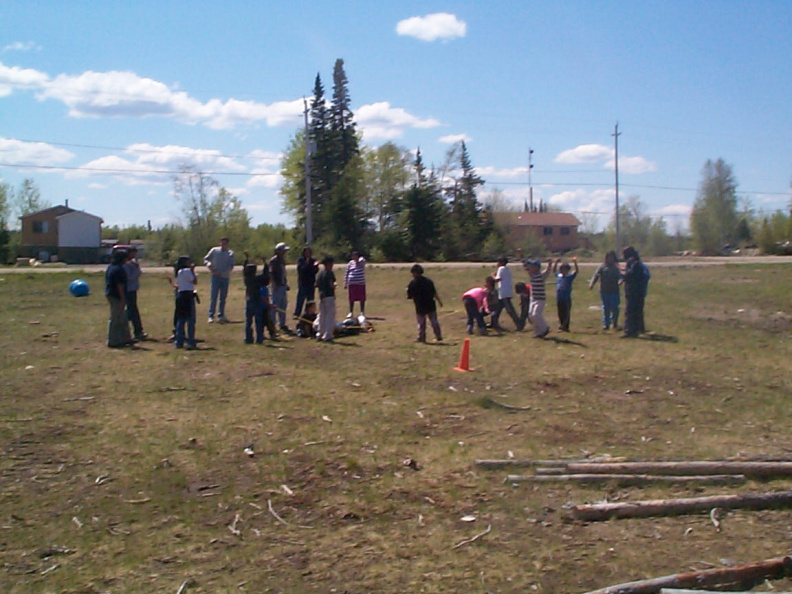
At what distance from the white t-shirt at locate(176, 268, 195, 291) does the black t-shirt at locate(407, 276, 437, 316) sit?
4070mm

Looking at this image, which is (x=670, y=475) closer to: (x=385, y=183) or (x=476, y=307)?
(x=476, y=307)

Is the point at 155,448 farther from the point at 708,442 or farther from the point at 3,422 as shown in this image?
the point at 708,442

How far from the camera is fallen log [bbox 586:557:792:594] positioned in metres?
4.59

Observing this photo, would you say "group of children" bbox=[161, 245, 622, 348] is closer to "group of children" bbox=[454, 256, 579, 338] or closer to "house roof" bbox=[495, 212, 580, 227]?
"group of children" bbox=[454, 256, 579, 338]

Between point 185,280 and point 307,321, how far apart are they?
2.88m

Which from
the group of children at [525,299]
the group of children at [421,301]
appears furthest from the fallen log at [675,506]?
the group of children at [525,299]

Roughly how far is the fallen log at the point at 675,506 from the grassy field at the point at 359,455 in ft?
0.31

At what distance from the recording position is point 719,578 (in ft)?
15.4

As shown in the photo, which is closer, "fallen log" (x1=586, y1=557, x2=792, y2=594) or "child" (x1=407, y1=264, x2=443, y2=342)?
"fallen log" (x1=586, y1=557, x2=792, y2=594)

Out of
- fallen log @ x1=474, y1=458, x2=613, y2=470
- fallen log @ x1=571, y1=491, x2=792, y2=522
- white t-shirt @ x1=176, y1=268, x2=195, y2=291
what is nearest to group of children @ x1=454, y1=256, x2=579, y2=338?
white t-shirt @ x1=176, y1=268, x2=195, y2=291

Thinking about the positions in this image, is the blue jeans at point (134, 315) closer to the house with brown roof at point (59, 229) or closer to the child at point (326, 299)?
the child at point (326, 299)

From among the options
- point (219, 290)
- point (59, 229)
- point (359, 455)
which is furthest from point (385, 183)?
point (359, 455)

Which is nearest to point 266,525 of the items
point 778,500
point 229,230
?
point 778,500

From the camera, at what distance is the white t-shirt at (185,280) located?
42.9ft
